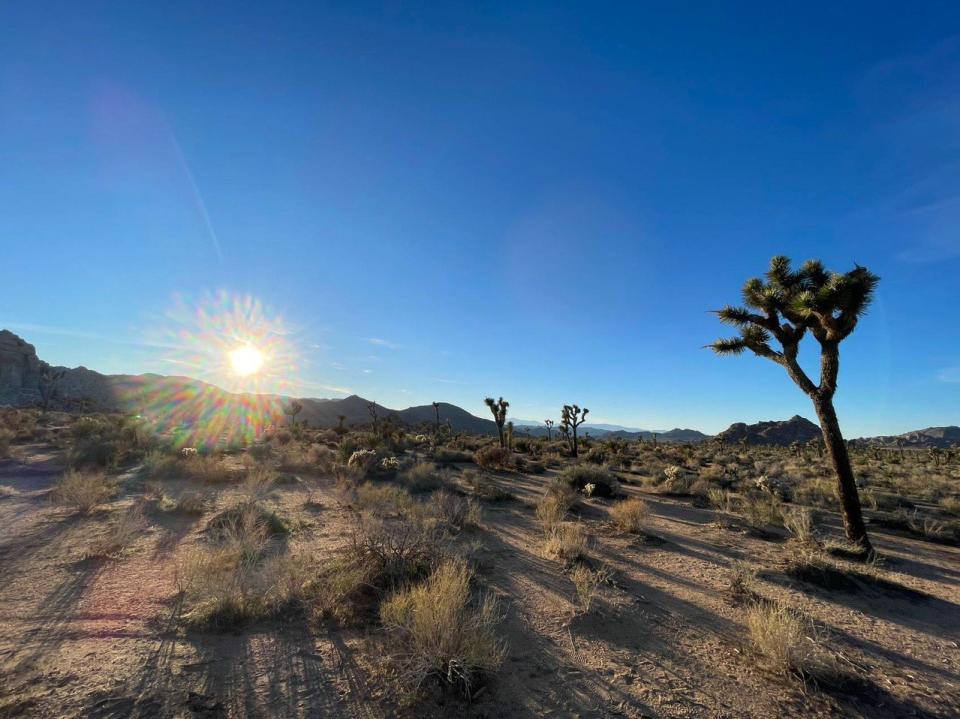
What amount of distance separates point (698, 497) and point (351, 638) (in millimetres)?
13506

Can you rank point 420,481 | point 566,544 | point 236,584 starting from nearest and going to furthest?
1. point 236,584
2. point 566,544
3. point 420,481

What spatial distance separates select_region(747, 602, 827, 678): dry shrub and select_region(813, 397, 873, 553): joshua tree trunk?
18.1 feet

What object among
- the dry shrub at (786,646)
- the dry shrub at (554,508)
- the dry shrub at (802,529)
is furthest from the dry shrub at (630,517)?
the dry shrub at (786,646)

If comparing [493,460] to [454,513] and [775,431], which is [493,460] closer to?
[454,513]

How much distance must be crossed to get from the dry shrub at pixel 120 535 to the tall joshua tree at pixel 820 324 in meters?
13.6

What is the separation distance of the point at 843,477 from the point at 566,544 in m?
6.26

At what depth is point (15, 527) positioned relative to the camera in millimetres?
8297

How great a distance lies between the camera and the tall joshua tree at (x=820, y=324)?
9.11m

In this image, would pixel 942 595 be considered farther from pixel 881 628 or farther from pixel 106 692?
pixel 106 692

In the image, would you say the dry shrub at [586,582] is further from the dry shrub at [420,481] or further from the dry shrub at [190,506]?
the dry shrub at [190,506]

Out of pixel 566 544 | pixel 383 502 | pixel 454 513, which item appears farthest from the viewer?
pixel 383 502

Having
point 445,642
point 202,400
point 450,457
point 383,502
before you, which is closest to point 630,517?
point 383,502

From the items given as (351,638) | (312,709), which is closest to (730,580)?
(351,638)

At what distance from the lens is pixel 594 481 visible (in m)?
15.2
